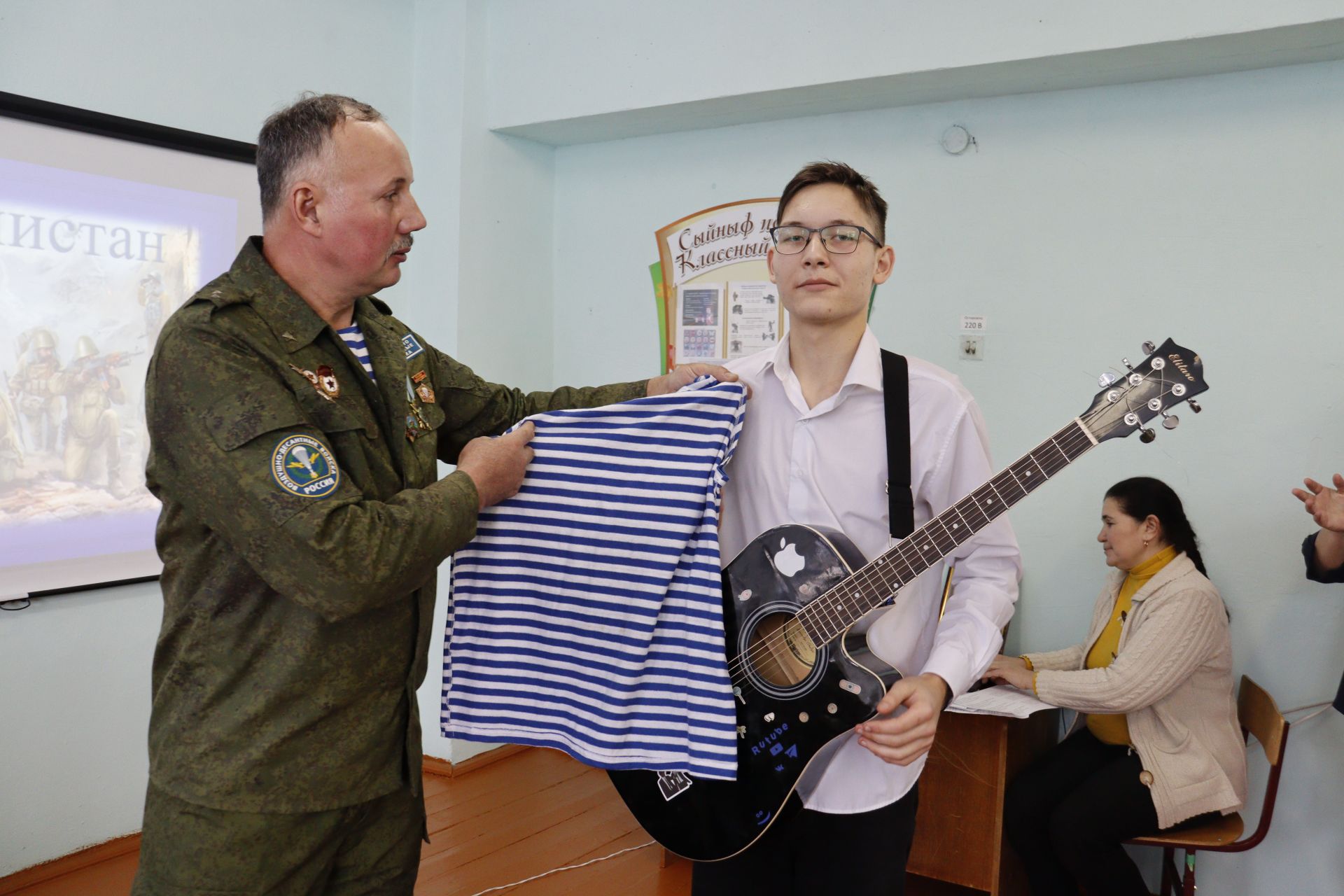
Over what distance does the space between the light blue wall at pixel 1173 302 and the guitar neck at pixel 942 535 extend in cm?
179

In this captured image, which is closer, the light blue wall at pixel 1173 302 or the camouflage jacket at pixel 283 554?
the camouflage jacket at pixel 283 554

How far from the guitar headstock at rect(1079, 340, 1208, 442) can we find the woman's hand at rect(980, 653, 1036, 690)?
4.82 feet

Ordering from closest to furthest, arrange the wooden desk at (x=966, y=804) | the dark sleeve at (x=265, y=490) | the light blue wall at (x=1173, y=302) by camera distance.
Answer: the dark sleeve at (x=265, y=490) < the wooden desk at (x=966, y=804) < the light blue wall at (x=1173, y=302)

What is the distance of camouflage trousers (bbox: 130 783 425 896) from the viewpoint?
4.89ft

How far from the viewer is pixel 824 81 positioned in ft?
11.1

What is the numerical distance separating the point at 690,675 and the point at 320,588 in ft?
2.01

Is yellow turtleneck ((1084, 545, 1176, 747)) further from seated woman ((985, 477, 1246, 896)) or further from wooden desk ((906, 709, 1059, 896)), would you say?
wooden desk ((906, 709, 1059, 896))

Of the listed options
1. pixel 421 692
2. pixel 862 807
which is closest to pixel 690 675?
pixel 862 807

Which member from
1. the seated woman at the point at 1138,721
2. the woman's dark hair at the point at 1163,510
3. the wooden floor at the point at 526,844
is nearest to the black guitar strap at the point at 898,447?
the seated woman at the point at 1138,721

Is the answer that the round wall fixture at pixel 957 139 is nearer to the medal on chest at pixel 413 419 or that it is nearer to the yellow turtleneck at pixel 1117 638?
the yellow turtleneck at pixel 1117 638

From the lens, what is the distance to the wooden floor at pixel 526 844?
3156mm

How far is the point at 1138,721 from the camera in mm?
2824

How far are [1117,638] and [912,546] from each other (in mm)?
1737

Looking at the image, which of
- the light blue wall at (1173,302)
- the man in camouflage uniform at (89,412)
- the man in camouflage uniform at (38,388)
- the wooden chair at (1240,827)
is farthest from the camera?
the man in camouflage uniform at (89,412)
